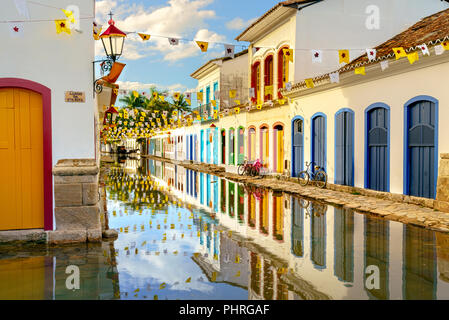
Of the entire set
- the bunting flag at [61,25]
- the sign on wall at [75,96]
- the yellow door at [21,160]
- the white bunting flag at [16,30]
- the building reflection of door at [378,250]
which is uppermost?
the bunting flag at [61,25]

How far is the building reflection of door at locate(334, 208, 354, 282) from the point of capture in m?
5.55

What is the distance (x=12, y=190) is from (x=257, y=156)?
1630 cm

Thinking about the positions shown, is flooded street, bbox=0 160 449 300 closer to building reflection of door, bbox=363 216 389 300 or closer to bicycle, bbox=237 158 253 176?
building reflection of door, bbox=363 216 389 300

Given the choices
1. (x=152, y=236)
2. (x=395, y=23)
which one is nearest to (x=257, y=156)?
(x=395, y=23)

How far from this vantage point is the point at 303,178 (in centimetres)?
1702

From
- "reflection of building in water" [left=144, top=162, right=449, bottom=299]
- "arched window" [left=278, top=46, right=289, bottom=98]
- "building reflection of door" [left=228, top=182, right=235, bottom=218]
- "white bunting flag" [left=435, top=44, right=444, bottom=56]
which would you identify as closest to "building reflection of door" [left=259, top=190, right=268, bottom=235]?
"reflection of building in water" [left=144, top=162, right=449, bottom=299]

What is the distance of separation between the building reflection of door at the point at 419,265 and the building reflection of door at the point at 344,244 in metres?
0.71

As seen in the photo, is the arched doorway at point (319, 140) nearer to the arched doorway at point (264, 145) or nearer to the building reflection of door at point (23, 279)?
the arched doorway at point (264, 145)

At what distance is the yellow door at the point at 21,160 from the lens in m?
7.17

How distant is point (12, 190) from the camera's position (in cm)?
721

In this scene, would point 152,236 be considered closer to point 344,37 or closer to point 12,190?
point 12,190

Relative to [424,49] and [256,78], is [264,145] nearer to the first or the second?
[256,78]

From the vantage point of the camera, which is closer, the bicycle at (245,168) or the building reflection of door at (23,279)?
the building reflection of door at (23,279)

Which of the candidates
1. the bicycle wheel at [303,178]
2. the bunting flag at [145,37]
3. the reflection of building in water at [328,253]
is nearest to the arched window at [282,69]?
the bicycle wheel at [303,178]
